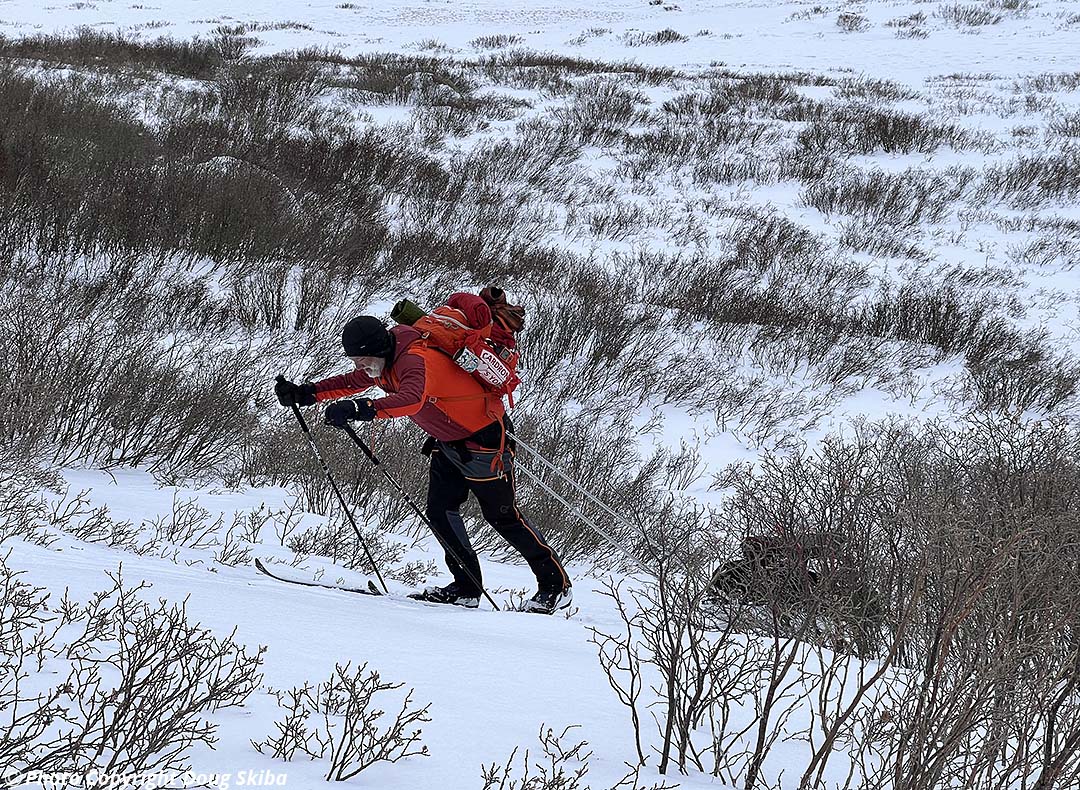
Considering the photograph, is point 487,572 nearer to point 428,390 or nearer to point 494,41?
point 428,390

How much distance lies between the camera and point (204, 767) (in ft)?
4.64

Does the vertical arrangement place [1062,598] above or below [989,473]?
above

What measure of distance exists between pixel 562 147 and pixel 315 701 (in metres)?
11.4

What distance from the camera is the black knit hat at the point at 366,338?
3.07 metres

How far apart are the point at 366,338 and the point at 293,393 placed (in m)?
0.44

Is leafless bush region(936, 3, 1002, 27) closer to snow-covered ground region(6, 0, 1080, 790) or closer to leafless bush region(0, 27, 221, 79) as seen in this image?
snow-covered ground region(6, 0, 1080, 790)

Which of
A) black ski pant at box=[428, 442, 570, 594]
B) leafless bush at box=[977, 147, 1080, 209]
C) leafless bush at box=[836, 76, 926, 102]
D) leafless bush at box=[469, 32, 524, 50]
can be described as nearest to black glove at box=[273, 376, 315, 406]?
black ski pant at box=[428, 442, 570, 594]

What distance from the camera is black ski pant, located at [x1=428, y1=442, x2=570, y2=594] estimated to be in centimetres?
343

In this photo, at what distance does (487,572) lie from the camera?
13.6 ft

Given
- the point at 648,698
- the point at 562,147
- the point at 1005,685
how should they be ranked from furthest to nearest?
the point at 562,147
the point at 648,698
the point at 1005,685

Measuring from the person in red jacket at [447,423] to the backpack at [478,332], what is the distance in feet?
0.13

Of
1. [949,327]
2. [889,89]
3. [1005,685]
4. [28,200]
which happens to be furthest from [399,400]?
[889,89]

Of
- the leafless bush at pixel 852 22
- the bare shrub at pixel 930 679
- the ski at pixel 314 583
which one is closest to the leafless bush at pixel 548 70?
the leafless bush at pixel 852 22

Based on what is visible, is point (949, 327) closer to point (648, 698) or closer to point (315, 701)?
point (648, 698)
